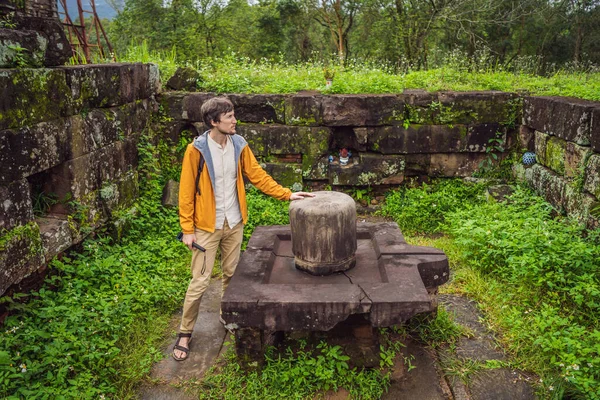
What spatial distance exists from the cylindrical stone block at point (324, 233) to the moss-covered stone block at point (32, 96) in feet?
7.70

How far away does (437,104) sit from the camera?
673 cm

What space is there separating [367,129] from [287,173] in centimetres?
134

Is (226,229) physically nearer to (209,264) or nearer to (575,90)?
(209,264)

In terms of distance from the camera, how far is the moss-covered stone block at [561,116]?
500cm

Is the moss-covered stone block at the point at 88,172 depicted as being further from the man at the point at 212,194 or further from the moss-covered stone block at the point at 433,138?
the moss-covered stone block at the point at 433,138

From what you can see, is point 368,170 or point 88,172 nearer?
point 88,172

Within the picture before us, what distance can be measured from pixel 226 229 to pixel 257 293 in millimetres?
770

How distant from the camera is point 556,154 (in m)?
5.69

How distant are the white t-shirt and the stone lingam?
41cm

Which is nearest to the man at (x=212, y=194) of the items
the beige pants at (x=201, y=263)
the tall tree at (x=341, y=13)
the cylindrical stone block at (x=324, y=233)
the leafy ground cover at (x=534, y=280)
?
the beige pants at (x=201, y=263)

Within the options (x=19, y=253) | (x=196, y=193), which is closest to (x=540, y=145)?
(x=196, y=193)

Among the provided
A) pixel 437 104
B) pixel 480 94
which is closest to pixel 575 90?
pixel 480 94

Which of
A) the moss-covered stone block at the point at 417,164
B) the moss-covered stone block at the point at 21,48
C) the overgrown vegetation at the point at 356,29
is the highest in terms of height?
the overgrown vegetation at the point at 356,29

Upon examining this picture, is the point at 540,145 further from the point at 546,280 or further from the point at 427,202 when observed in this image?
the point at 546,280
